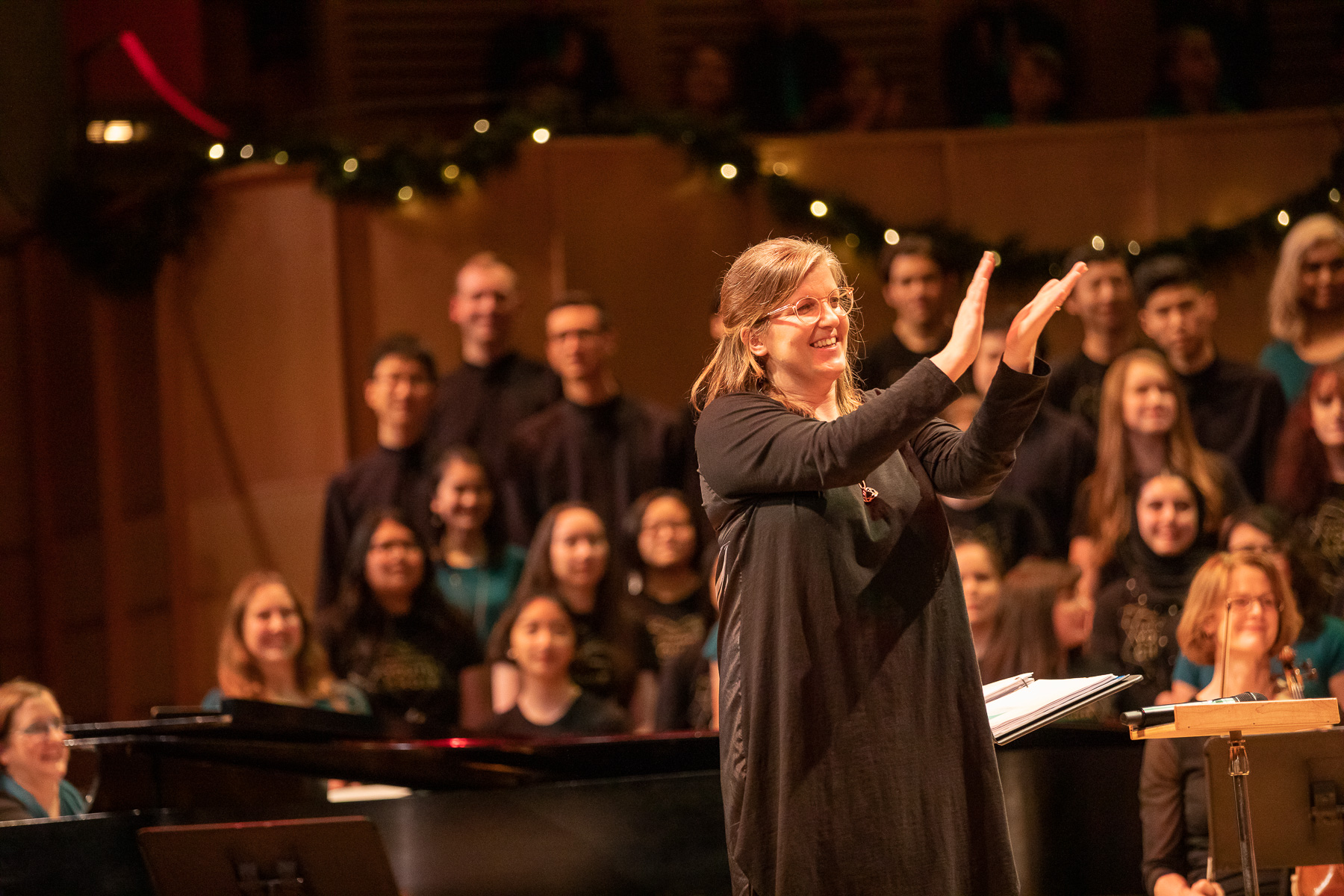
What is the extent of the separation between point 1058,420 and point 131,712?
12.7 ft

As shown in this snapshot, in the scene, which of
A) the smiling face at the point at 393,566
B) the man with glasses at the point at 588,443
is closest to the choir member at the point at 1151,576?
the man with glasses at the point at 588,443

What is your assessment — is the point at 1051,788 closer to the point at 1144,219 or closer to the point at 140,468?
the point at 1144,219

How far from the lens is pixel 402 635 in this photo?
4.60m

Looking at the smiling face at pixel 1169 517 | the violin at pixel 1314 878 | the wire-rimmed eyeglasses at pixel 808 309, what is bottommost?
the violin at pixel 1314 878

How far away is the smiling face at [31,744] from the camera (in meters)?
3.53

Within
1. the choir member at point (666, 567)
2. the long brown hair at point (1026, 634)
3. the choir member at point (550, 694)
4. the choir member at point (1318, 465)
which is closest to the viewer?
the long brown hair at point (1026, 634)

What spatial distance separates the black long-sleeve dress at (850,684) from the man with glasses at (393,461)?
3185mm

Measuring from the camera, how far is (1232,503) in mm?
4418

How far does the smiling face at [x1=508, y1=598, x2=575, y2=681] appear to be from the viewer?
13.3ft

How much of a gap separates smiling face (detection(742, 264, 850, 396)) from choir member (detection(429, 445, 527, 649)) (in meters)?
2.84

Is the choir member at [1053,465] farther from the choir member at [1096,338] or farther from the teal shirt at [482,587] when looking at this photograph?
the teal shirt at [482,587]

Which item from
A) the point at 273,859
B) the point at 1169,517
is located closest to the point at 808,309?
the point at 273,859

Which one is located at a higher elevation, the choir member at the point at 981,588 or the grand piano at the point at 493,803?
the choir member at the point at 981,588

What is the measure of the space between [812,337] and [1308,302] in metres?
3.46
